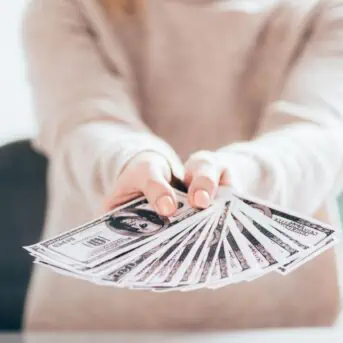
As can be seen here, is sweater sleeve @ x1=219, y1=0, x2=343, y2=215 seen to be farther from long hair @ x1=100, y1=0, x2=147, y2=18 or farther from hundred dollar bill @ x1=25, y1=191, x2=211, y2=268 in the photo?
long hair @ x1=100, y1=0, x2=147, y2=18

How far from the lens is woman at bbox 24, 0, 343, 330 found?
0.64m

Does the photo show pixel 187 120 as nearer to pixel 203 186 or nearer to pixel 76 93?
pixel 76 93

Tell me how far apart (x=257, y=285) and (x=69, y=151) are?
0.87ft

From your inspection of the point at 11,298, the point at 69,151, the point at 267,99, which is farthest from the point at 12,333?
the point at 267,99

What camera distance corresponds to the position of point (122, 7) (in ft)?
2.75

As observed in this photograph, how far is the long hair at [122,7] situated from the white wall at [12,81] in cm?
17

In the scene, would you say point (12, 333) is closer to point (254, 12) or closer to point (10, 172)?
point (10, 172)

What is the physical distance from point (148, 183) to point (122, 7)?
359 mm

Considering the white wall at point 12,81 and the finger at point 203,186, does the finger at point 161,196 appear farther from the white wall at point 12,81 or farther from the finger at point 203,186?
the white wall at point 12,81

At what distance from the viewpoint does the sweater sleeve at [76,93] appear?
730 mm

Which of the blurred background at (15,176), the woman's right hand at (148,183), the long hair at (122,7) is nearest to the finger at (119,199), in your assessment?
the woman's right hand at (148,183)

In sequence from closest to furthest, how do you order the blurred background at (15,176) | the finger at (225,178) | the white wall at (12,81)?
the finger at (225,178)
the blurred background at (15,176)
the white wall at (12,81)

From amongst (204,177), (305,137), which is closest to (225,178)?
(204,177)

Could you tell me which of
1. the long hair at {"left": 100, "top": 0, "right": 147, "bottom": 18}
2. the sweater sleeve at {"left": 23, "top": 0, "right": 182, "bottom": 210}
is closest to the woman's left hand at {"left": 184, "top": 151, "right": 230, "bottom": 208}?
the sweater sleeve at {"left": 23, "top": 0, "right": 182, "bottom": 210}
